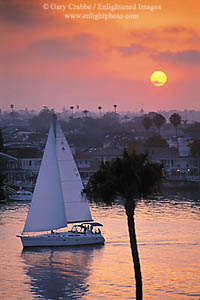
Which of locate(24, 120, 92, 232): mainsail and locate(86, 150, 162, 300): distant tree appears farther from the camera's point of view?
locate(24, 120, 92, 232): mainsail

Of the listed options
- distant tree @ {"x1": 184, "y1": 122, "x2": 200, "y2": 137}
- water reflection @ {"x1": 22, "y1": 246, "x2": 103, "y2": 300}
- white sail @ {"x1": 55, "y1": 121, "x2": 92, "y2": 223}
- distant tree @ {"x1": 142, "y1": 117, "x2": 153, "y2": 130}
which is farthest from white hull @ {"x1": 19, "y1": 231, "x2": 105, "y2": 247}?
distant tree @ {"x1": 184, "y1": 122, "x2": 200, "y2": 137}

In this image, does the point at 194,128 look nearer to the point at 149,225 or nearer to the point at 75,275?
the point at 149,225

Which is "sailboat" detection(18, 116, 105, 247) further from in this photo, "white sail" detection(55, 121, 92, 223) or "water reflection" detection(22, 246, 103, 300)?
"water reflection" detection(22, 246, 103, 300)

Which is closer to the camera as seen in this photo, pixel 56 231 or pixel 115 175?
pixel 115 175

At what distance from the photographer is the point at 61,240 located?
40312 millimetres

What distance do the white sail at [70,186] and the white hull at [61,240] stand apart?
272 centimetres

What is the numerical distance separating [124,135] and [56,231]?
125718 mm

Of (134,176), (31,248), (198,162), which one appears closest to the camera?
(134,176)

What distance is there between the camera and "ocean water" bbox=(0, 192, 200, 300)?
30891mm

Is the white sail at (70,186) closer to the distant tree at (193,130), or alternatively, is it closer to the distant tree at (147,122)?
the distant tree at (147,122)

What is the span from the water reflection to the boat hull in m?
0.42

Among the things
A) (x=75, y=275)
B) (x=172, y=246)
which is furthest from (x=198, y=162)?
(x=75, y=275)

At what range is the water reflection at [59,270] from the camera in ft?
102

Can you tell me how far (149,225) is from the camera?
47.6 m
